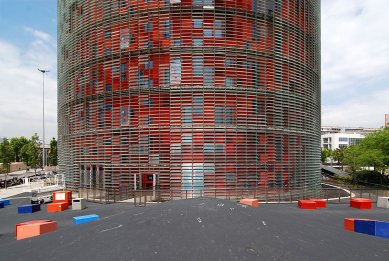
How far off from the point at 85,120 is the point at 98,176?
7675 mm

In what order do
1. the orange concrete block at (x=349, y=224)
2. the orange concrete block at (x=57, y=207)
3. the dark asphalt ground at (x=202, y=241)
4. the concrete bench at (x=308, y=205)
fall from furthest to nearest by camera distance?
the orange concrete block at (x=57, y=207)
the concrete bench at (x=308, y=205)
the orange concrete block at (x=349, y=224)
the dark asphalt ground at (x=202, y=241)

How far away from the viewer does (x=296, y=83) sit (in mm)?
37156

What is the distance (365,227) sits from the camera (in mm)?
13344

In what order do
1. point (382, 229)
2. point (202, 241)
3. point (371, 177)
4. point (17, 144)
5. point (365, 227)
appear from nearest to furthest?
1. point (202, 241)
2. point (382, 229)
3. point (365, 227)
4. point (371, 177)
5. point (17, 144)

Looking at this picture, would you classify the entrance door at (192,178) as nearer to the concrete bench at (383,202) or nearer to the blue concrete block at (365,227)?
the concrete bench at (383,202)

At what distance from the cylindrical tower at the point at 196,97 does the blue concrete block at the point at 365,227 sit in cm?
1878

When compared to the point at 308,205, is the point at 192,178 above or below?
above

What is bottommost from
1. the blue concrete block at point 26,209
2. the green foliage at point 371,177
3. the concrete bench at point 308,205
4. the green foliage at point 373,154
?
the green foliage at point 371,177

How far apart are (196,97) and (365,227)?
22.3 meters

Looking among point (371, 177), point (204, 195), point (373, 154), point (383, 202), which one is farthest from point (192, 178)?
point (371, 177)

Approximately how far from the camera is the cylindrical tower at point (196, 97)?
32.6m

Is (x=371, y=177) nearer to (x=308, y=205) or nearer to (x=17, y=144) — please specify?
(x=308, y=205)

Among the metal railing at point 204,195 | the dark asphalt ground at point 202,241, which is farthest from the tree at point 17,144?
the dark asphalt ground at point 202,241

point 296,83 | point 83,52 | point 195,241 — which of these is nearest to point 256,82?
point 296,83
